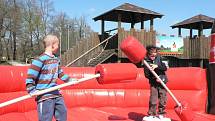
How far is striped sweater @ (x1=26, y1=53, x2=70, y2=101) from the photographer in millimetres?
3709

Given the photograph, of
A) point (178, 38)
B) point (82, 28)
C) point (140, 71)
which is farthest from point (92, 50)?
point (82, 28)

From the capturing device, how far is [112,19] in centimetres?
2008

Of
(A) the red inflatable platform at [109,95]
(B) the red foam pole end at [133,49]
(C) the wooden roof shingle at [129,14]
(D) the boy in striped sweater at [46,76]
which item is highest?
(C) the wooden roof shingle at [129,14]

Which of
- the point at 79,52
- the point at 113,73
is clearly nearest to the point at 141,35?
the point at 79,52

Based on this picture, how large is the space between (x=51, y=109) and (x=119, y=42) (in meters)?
13.2

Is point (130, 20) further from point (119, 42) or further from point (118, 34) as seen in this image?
point (119, 42)

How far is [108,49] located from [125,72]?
45.9 feet

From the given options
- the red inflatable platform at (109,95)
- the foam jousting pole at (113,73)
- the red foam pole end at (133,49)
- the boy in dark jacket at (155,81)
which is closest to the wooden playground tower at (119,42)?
the red inflatable platform at (109,95)

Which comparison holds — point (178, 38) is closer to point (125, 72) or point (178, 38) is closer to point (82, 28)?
point (125, 72)

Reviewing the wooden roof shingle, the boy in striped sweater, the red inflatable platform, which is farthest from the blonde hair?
the wooden roof shingle

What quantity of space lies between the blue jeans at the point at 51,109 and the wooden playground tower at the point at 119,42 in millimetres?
12028

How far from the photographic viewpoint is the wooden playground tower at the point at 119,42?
1753 centimetres

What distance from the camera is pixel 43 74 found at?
3799mm

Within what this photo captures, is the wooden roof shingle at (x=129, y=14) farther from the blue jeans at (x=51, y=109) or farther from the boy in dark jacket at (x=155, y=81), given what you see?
the blue jeans at (x=51, y=109)
